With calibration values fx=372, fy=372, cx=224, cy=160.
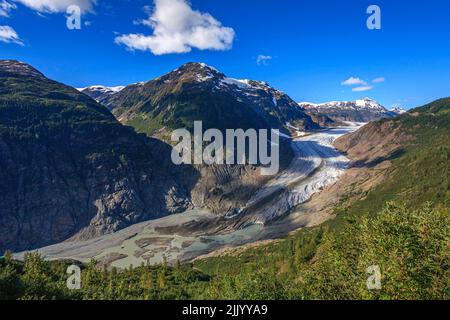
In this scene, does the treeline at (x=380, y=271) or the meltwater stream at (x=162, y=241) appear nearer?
the treeline at (x=380, y=271)

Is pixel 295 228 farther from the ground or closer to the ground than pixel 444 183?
closer to the ground

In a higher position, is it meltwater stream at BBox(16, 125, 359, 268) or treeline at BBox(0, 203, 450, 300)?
treeline at BBox(0, 203, 450, 300)

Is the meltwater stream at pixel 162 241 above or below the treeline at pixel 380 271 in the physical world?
below

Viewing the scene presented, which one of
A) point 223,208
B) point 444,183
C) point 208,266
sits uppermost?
point 444,183

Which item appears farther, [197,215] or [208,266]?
[197,215]

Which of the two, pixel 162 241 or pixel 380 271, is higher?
pixel 380 271

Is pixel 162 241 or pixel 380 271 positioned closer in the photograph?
pixel 380 271

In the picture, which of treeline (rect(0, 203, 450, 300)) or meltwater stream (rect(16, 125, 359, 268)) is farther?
meltwater stream (rect(16, 125, 359, 268))
